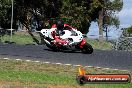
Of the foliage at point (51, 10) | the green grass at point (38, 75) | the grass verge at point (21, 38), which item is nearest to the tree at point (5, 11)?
the foliage at point (51, 10)

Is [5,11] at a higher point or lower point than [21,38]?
higher

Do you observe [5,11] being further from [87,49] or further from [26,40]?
[87,49]

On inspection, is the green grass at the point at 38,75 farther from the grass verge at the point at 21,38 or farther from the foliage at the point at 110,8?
the foliage at the point at 110,8

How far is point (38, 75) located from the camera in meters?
14.1

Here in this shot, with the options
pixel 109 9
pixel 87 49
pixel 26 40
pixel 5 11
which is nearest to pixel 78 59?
pixel 87 49

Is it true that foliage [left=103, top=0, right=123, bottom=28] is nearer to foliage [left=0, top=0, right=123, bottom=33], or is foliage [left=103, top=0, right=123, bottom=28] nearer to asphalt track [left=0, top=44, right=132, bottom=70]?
foliage [left=0, top=0, right=123, bottom=33]

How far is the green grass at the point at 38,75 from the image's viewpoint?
12.0 metres

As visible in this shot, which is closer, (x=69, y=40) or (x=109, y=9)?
(x=69, y=40)

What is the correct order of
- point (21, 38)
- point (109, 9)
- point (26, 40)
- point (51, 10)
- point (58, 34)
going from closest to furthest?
point (58, 34)
point (21, 38)
point (26, 40)
point (51, 10)
point (109, 9)

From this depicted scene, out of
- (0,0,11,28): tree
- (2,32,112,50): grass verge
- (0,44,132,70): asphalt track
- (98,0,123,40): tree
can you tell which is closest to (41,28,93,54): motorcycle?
(0,44,132,70): asphalt track

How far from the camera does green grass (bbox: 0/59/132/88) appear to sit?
39.3 ft

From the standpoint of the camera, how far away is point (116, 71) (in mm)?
16812

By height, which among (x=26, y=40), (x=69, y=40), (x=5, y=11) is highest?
(x=5, y=11)

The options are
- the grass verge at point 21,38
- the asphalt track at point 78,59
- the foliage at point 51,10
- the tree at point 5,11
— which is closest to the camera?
the asphalt track at point 78,59
